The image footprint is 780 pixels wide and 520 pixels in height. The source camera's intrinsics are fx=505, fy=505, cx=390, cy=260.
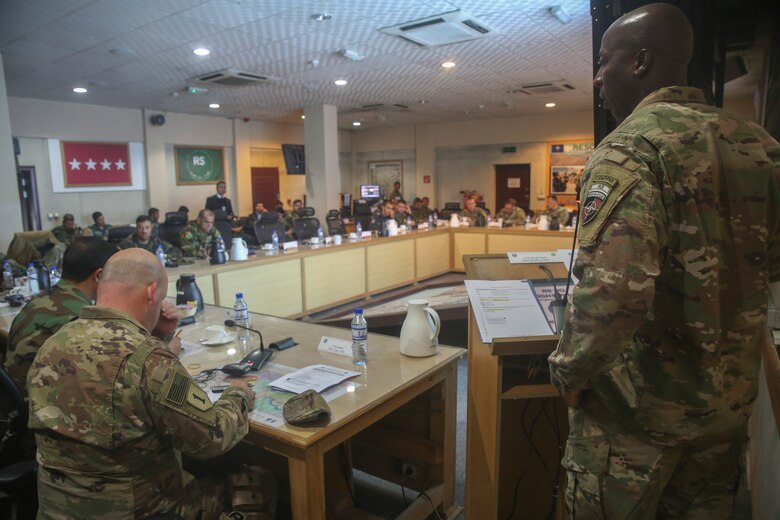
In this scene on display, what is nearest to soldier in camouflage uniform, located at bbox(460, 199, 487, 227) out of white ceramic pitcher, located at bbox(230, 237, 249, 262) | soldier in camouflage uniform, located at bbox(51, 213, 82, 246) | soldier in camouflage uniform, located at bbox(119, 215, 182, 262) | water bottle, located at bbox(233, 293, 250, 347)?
white ceramic pitcher, located at bbox(230, 237, 249, 262)

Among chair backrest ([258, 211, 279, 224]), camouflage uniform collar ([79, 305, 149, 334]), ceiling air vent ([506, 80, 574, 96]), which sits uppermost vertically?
ceiling air vent ([506, 80, 574, 96])

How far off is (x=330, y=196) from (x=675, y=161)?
28.2ft

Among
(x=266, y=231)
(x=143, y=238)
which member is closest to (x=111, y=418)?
(x=143, y=238)

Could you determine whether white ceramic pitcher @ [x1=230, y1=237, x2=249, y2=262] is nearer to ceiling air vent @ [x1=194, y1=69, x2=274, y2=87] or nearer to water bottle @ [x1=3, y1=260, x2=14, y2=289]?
water bottle @ [x1=3, y1=260, x2=14, y2=289]

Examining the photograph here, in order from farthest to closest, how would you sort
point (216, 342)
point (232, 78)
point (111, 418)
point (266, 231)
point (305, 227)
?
1. point (305, 227)
2. point (232, 78)
3. point (266, 231)
4. point (216, 342)
5. point (111, 418)

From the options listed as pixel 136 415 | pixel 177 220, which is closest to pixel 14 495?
pixel 136 415

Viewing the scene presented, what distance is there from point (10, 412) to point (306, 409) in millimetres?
991

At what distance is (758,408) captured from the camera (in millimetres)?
2311

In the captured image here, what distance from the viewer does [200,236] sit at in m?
5.71

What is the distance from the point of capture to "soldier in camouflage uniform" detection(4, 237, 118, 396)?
189 centimetres

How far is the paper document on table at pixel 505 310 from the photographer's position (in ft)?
5.24

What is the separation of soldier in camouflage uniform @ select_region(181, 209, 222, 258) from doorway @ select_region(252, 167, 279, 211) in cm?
615

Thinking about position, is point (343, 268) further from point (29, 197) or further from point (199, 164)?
point (199, 164)

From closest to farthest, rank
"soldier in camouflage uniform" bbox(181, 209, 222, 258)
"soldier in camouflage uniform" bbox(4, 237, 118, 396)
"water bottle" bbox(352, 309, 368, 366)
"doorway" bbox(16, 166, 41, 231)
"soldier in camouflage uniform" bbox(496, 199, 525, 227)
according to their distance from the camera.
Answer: "soldier in camouflage uniform" bbox(4, 237, 118, 396) → "water bottle" bbox(352, 309, 368, 366) → "soldier in camouflage uniform" bbox(181, 209, 222, 258) → "soldier in camouflage uniform" bbox(496, 199, 525, 227) → "doorway" bbox(16, 166, 41, 231)
